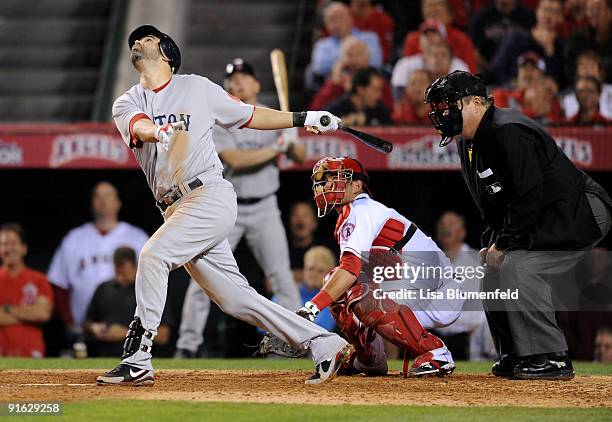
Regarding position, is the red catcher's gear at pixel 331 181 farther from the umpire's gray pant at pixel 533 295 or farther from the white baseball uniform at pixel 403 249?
the umpire's gray pant at pixel 533 295

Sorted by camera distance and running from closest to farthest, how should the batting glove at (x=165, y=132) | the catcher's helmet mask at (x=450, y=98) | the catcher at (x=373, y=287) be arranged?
the batting glove at (x=165, y=132), the catcher at (x=373, y=287), the catcher's helmet mask at (x=450, y=98)

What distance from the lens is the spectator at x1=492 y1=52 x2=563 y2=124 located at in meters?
8.96

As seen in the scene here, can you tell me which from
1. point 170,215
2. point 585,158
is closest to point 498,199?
point 170,215

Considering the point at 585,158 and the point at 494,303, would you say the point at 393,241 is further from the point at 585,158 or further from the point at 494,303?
the point at 585,158

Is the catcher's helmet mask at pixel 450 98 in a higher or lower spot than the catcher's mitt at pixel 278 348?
higher

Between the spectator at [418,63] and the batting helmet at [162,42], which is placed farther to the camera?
the spectator at [418,63]

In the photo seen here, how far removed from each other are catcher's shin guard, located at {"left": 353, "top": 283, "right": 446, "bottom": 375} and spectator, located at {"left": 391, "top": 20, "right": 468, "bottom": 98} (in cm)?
457

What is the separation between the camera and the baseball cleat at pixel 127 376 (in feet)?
16.8

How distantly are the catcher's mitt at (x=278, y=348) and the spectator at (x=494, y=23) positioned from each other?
5943 millimetres

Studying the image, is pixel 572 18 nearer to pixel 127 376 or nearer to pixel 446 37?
pixel 446 37

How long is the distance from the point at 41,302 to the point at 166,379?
121 inches

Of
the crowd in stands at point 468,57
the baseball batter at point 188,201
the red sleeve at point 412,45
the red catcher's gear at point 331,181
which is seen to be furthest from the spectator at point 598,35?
the baseball batter at point 188,201

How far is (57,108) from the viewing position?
11.0 meters

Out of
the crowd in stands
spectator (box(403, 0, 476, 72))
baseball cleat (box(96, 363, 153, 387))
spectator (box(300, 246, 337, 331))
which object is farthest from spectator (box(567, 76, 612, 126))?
baseball cleat (box(96, 363, 153, 387))
